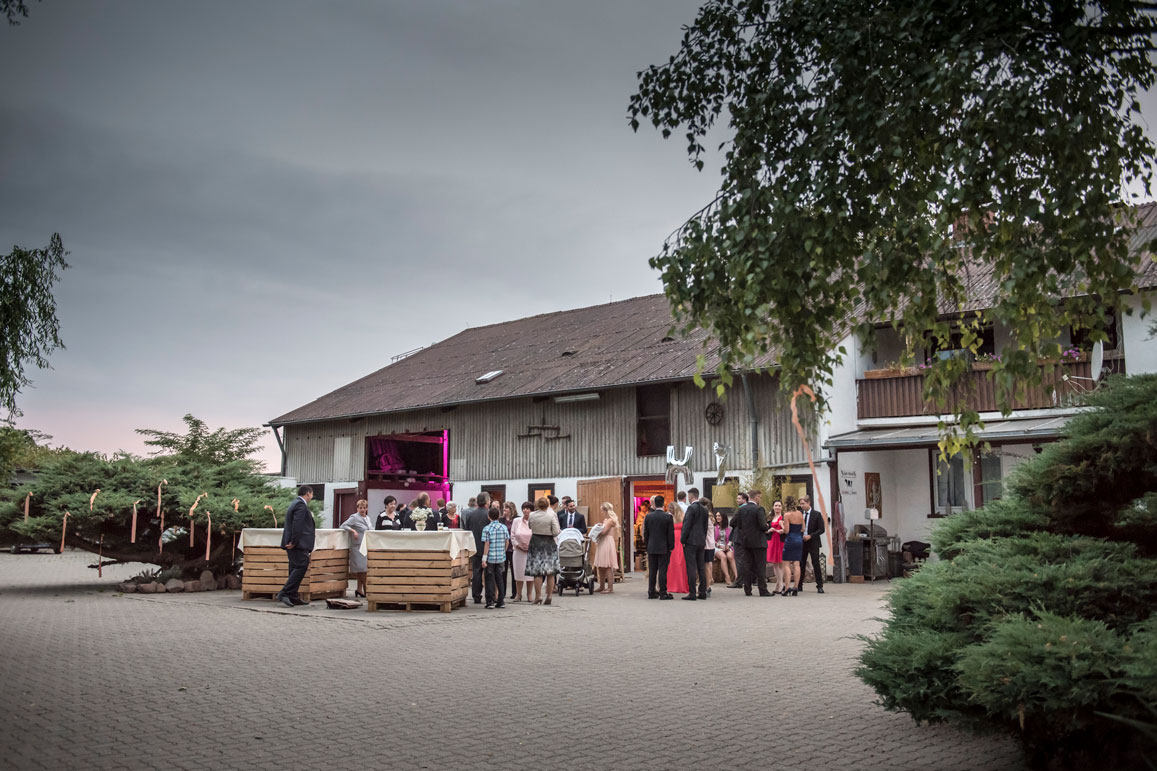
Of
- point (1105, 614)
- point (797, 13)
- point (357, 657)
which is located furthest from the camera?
point (357, 657)

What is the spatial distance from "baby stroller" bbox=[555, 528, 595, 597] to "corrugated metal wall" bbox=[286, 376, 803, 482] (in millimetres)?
7066

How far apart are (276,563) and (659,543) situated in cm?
652

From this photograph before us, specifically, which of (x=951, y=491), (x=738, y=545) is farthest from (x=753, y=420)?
(x=738, y=545)

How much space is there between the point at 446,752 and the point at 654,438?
2189 cm

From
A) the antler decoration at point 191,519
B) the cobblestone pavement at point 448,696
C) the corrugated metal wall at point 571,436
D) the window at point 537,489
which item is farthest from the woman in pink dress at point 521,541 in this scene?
the window at point 537,489

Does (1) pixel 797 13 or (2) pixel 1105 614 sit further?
(1) pixel 797 13

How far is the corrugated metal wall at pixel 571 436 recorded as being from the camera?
2505 cm

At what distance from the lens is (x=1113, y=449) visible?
552 cm

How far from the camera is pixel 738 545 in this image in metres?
18.4

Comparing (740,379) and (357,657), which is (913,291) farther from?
(740,379)

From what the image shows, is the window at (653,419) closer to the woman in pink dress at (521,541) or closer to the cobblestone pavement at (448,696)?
the woman in pink dress at (521,541)

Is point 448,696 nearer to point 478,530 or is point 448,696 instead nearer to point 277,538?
point 478,530

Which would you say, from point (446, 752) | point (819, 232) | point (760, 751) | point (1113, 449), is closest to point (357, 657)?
point (446, 752)

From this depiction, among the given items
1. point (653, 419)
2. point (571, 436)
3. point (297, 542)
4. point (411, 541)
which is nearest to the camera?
point (411, 541)
